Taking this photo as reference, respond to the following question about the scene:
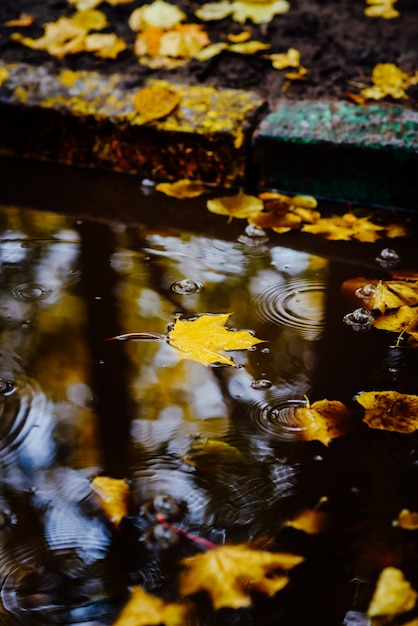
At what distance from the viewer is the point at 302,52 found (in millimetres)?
2416

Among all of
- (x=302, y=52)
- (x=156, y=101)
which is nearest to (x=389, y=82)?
(x=302, y=52)

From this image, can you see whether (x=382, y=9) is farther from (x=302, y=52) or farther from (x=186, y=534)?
(x=186, y=534)

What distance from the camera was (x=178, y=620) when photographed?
86 centimetres

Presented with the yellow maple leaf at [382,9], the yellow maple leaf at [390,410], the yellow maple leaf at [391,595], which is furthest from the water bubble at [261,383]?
the yellow maple leaf at [382,9]

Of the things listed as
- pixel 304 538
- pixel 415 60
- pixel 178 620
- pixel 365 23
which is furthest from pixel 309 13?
pixel 178 620

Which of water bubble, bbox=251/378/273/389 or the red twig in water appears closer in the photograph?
the red twig in water

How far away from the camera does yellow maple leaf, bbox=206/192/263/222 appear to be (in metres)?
1.98

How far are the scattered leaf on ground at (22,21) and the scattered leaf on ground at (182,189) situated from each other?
1.15 m

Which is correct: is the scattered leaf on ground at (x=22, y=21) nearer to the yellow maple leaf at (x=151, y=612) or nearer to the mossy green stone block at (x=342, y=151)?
the mossy green stone block at (x=342, y=151)

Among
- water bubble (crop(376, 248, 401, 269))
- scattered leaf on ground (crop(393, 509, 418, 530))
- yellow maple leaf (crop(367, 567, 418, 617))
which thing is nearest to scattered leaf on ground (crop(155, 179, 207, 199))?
water bubble (crop(376, 248, 401, 269))

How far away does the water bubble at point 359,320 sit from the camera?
1.44 metres

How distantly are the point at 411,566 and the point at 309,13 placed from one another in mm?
2316

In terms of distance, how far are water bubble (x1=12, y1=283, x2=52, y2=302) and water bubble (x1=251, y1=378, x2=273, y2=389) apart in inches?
24.1

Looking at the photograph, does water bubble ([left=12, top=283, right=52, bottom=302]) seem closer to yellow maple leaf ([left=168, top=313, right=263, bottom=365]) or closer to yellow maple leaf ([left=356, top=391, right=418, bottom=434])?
yellow maple leaf ([left=168, top=313, right=263, bottom=365])
